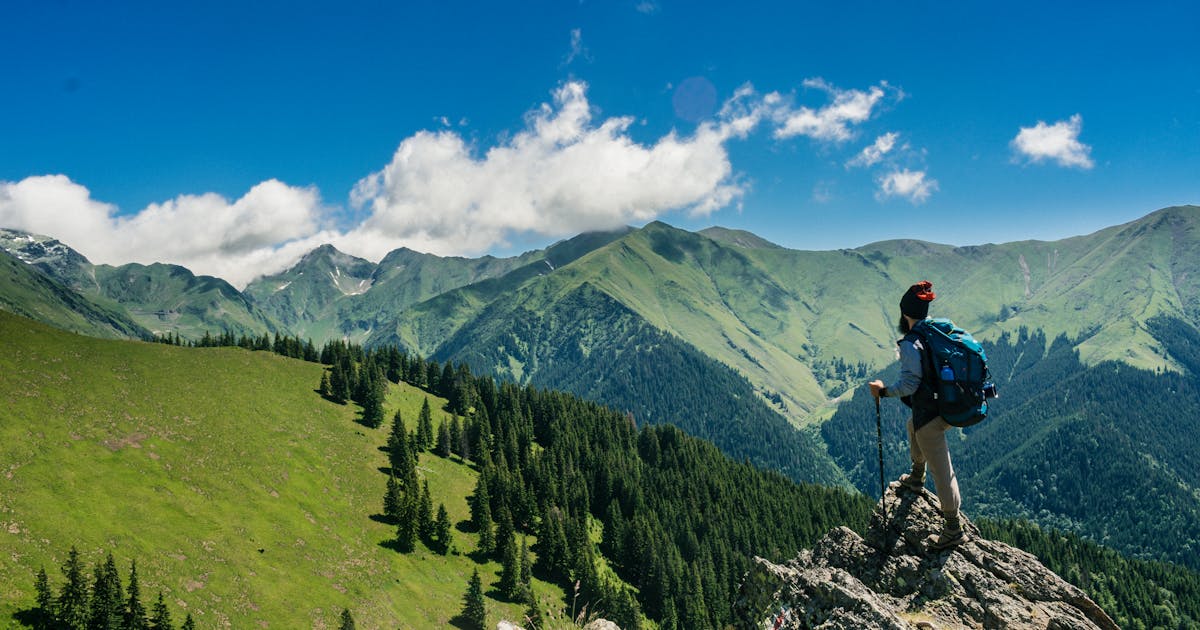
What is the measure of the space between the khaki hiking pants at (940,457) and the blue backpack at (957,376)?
0.34 m

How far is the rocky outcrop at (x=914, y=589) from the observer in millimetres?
11266

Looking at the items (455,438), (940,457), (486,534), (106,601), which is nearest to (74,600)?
(106,601)

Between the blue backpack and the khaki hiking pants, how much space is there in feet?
1.13

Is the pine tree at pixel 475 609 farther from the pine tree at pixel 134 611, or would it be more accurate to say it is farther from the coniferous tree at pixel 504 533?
the pine tree at pixel 134 611

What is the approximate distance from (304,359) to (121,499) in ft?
294

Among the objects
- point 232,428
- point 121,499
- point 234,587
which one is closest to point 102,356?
point 232,428

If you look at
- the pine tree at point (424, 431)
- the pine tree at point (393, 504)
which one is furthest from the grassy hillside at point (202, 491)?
the pine tree at point (424, 431)

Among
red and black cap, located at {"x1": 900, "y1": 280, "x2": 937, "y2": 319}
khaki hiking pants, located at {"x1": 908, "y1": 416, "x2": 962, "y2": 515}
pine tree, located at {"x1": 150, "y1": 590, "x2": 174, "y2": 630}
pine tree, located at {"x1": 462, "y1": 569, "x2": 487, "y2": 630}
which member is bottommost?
pine tree, located at {"x1": 462, "y1": 569, "x2": 487, "y2": 630}

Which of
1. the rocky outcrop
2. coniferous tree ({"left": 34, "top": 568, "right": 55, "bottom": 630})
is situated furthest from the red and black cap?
coniferous tree ({"left": 34, "top": 568, "right": 55, "bottom": 630})

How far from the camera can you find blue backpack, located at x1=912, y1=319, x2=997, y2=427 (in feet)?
34.8

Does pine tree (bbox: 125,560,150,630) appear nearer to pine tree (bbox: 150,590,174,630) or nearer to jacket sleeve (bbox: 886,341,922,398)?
pine tree (bbox: 150,590,174,630)

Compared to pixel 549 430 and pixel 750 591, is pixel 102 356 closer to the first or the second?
pixel 549 430

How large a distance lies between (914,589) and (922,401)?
4879 millimetres

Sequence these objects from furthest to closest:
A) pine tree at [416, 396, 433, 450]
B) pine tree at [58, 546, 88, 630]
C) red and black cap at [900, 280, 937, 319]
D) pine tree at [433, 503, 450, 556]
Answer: pine tree at [416, 396, 433, 450] → pine tree at [433, 503, 450, 556] → pine tree at [58, 546, 88, 630] → red and black cap at [900, 280, 937, 319]
